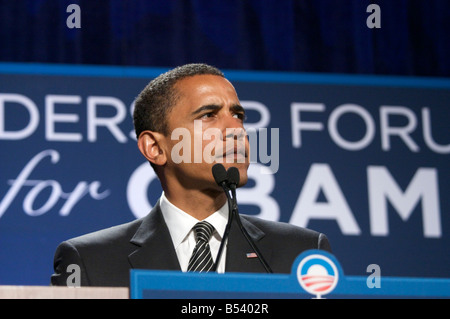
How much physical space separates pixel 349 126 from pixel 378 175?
24 centimetres

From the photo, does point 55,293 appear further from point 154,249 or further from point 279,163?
point 279,163

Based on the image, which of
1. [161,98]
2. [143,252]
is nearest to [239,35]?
[161,98]

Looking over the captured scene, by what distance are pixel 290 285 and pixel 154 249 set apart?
0.72 metres

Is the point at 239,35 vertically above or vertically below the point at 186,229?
above

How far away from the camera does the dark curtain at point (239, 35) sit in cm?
357

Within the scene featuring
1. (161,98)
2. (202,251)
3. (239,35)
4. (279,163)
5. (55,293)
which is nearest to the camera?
(55,293)

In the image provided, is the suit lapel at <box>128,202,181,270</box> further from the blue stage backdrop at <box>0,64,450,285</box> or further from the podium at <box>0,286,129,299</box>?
the blue stage backdrop at <box>0,64,450,285</box>

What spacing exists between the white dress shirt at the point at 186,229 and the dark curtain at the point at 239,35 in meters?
1.45

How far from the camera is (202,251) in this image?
209 cm

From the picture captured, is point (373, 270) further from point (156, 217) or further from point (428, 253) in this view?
point (156, 217)

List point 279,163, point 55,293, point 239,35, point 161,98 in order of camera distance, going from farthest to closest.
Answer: point 239,35 < point 279,163 < point 161,98 < point 55,293

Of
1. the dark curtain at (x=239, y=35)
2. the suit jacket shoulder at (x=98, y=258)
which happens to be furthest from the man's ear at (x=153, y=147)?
the dark curtain at (x=239, y=35)

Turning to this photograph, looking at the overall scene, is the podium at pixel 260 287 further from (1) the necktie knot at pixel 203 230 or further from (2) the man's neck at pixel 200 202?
(2) the man's neck at pixel 200 202
